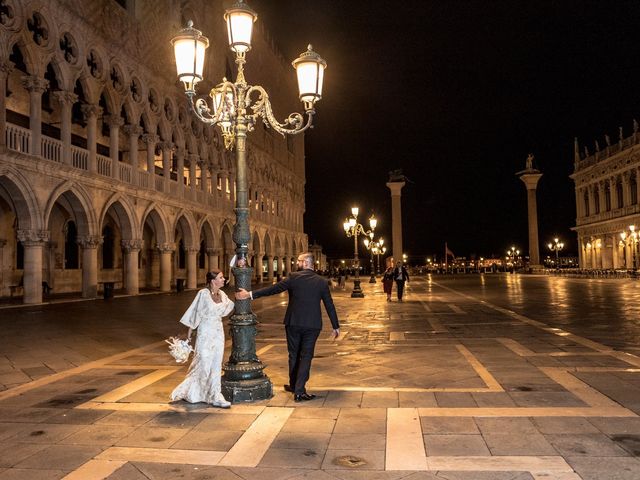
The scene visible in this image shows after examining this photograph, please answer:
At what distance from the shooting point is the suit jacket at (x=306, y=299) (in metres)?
6.24

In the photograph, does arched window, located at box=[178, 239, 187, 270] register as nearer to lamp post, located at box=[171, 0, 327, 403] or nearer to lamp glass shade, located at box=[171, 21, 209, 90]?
lamp post, located at box=[171, 0, 327, 403]

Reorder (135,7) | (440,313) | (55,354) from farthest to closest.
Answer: (135,7), (440,313), (55,354)

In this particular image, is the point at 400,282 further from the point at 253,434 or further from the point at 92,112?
the point at 253,434

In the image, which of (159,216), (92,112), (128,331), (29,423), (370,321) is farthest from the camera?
(159,216)

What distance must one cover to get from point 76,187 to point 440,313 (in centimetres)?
1485

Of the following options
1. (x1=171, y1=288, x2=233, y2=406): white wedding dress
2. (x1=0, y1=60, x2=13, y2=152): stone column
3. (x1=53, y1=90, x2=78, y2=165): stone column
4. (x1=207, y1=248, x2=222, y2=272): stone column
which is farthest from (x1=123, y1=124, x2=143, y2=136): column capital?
(x1=171, y1=288, x2=233, y2=406): white wedding dress

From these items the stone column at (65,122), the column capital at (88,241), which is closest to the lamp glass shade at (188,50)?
the stone column at (65,122)

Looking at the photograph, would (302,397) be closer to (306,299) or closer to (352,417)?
(352,417)

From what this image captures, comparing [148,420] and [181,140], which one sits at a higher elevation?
[181,140]

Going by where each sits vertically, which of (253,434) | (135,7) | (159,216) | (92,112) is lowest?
(253,434)

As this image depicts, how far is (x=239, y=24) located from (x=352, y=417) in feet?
15.5

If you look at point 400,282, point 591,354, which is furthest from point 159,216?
point 591,354

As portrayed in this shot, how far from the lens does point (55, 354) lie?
9.58m

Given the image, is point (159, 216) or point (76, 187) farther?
point (159, 216)
